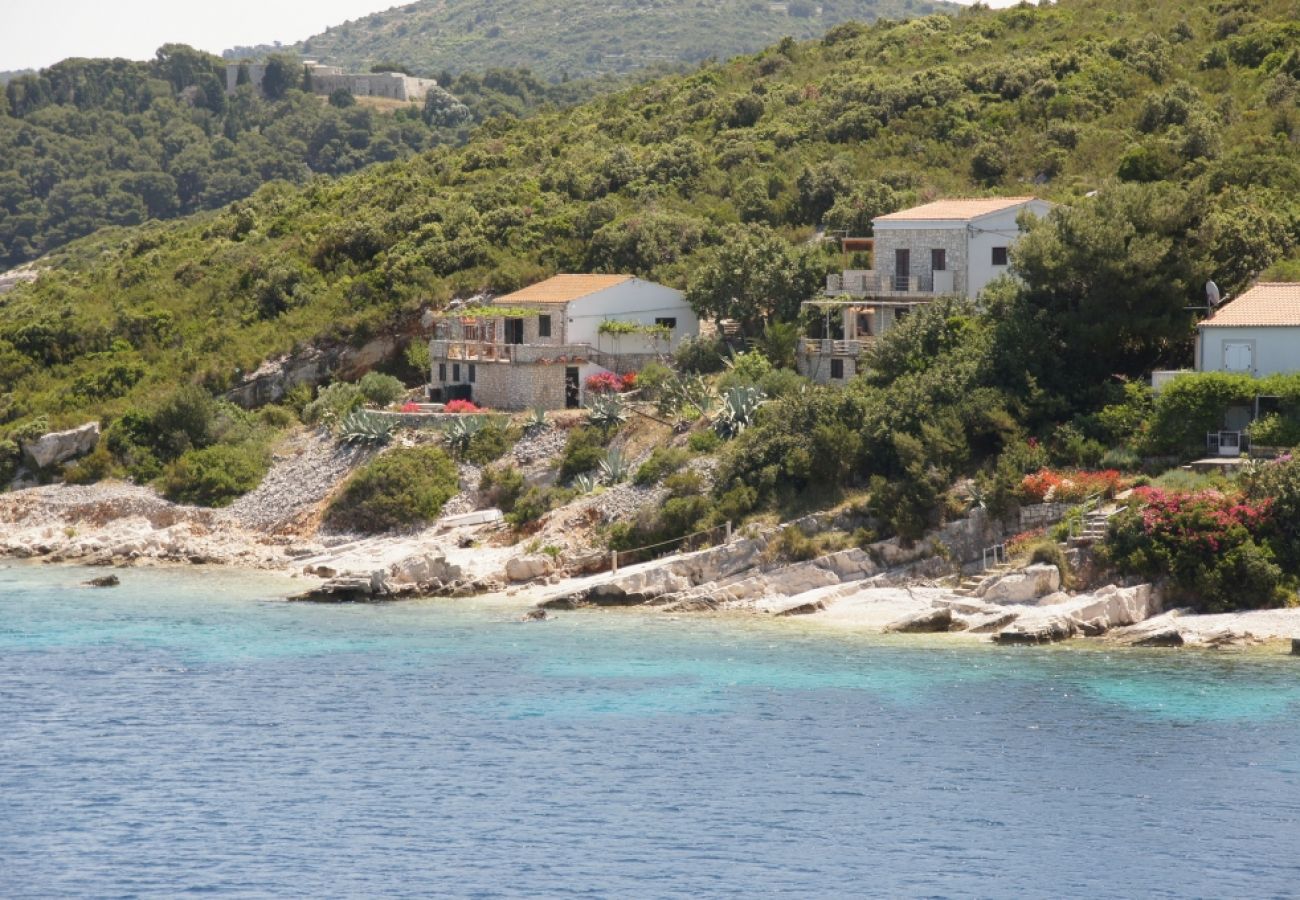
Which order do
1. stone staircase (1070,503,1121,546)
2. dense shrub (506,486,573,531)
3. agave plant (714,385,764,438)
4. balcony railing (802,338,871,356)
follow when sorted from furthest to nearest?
balcony railing (802,338,871,356)
agave plant (714,385,764,438)
dense shrub (506,486,573,531)
stone staircase (1070,503,1121,546)

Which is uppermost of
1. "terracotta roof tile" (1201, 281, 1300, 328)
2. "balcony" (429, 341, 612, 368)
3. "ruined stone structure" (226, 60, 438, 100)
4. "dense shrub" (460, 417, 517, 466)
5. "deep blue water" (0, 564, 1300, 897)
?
"ruined stone structure" (226, 60, 438, 100)

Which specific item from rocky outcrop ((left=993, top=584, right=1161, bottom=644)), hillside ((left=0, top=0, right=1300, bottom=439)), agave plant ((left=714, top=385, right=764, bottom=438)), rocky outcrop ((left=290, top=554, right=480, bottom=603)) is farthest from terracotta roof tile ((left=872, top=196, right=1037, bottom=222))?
rocky outcrop ((left=993, top=584, right=1161, bottom=644))

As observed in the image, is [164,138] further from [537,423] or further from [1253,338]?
[1253,338]

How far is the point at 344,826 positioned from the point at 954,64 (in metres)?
68.7

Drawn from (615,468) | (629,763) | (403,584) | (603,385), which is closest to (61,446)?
(603,385)

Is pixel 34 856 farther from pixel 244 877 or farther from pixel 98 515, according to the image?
pixel 98 515

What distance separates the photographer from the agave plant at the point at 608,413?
60344 mm

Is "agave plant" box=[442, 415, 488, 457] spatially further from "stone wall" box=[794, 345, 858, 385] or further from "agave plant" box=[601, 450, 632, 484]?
"stone wall" box=[794, 345, 858, 385]

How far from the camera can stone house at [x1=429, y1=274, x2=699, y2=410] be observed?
65250 mm

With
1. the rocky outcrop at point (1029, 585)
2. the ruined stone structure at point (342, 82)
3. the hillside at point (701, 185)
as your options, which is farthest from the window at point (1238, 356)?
the ruined stone structure at point (342, 82)

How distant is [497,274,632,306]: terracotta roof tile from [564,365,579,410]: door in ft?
8.25

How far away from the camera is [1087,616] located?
4416 centimetres

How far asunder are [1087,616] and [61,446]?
128 ft

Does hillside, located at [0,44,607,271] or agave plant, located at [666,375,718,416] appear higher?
hillside, located at [0,44,607,271]
